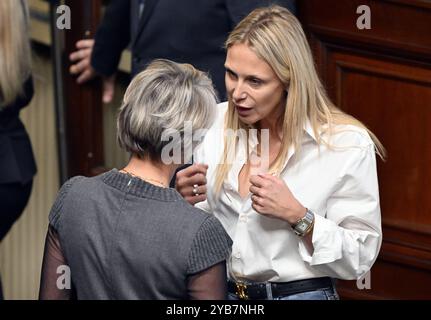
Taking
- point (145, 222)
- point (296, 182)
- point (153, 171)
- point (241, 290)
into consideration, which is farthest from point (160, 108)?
point (241, 290)

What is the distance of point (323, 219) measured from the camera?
152 inches

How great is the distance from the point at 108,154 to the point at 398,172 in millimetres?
1619

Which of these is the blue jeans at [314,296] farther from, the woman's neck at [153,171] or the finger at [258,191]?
the woman's neck at [153,171]

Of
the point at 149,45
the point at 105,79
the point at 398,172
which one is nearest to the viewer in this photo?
the point at 398,172

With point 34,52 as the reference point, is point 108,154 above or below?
below

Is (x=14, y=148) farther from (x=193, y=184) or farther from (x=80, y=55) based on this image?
(x=193, y=184)

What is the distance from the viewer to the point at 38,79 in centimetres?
622

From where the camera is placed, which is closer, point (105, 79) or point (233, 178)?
point (233, 178)

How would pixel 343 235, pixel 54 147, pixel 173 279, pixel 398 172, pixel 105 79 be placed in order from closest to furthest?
pixel 173 279 < pixel 343 235 < pixel 398 172 < pixel 105 79 < pixel 54 147

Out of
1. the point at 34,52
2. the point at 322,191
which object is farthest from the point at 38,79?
the point at 322,191

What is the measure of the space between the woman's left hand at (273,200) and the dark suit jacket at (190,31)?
1.19m

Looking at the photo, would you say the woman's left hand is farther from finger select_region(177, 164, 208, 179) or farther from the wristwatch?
finger select_region(177, 164, 208, 179)

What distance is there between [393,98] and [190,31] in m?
0.83
